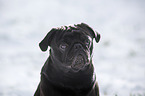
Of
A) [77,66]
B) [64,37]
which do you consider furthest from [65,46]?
[77,66]

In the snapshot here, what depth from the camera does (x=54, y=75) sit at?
598cm

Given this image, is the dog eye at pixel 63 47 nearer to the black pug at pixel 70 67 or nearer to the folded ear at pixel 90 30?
the black pug at pixel 70 67

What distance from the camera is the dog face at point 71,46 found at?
5.64 m

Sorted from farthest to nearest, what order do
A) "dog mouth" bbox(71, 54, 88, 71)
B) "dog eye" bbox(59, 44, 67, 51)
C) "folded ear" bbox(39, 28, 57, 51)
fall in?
1. "folded ear" bbox(39, 28, 57, 51)
2. "dog eye" bbox(59, 44, 67, 51)
3. "dog mouth" bbox(71, 54, 88, 71)

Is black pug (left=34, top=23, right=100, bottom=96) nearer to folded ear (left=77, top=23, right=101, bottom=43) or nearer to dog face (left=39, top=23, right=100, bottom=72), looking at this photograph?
dog face (left=39, top=23, right=100, bottom=72)

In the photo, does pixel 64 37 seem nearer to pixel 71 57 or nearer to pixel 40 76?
pixel 71 57

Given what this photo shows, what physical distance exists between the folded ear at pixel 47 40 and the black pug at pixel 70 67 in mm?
214

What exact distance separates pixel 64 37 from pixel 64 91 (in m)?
1.50

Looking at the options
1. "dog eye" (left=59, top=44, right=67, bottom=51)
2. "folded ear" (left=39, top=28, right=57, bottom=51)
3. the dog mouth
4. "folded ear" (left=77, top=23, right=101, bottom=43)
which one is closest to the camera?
the dog mouth

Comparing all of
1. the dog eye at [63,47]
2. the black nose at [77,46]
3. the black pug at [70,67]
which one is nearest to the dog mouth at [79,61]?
the black pug at [70,67]

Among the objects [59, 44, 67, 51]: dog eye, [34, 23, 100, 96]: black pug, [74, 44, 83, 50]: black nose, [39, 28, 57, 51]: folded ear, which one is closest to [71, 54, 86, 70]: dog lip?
[34, 23, 100, 96]: black pug

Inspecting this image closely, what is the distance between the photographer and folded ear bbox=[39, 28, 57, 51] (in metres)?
6.23

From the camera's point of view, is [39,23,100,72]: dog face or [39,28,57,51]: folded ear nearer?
[39,23,100,72]: dog face

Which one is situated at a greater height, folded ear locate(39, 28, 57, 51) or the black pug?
folded ear locate(39, 28, 57, 51)
